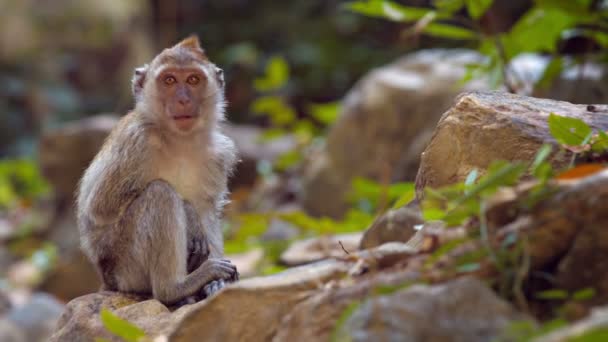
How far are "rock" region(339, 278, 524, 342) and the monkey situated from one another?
2.27 m

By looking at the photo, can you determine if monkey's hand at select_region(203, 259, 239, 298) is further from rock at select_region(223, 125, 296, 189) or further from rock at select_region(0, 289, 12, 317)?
rock at select_region(223, 125, 296, 189)

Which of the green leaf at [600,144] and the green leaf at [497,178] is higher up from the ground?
the green leaf at [497,178]

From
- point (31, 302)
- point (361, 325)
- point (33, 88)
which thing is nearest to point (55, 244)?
point (31, 302)

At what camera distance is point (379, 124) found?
10.6 m

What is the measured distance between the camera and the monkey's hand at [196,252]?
4.94 m

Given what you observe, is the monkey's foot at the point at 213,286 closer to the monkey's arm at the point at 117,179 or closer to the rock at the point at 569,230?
the monkey's arm at the point at 117,179

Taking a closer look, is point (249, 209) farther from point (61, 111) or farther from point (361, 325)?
point (361, 325)

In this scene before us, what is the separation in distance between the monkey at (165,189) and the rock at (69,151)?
332 inches

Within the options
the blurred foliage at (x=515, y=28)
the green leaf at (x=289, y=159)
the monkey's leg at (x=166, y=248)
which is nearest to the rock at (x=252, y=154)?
the green leaf at (x=289, y=159)

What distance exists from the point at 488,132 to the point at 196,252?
198 cm

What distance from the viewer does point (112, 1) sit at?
17766 mm

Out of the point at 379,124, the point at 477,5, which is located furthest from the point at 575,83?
the point at 379,124

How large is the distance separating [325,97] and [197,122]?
12.9 meters

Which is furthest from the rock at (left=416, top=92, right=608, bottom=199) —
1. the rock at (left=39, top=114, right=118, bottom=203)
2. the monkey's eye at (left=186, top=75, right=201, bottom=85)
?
the rock at (left=39, top=114, right=118, bottom=203)
